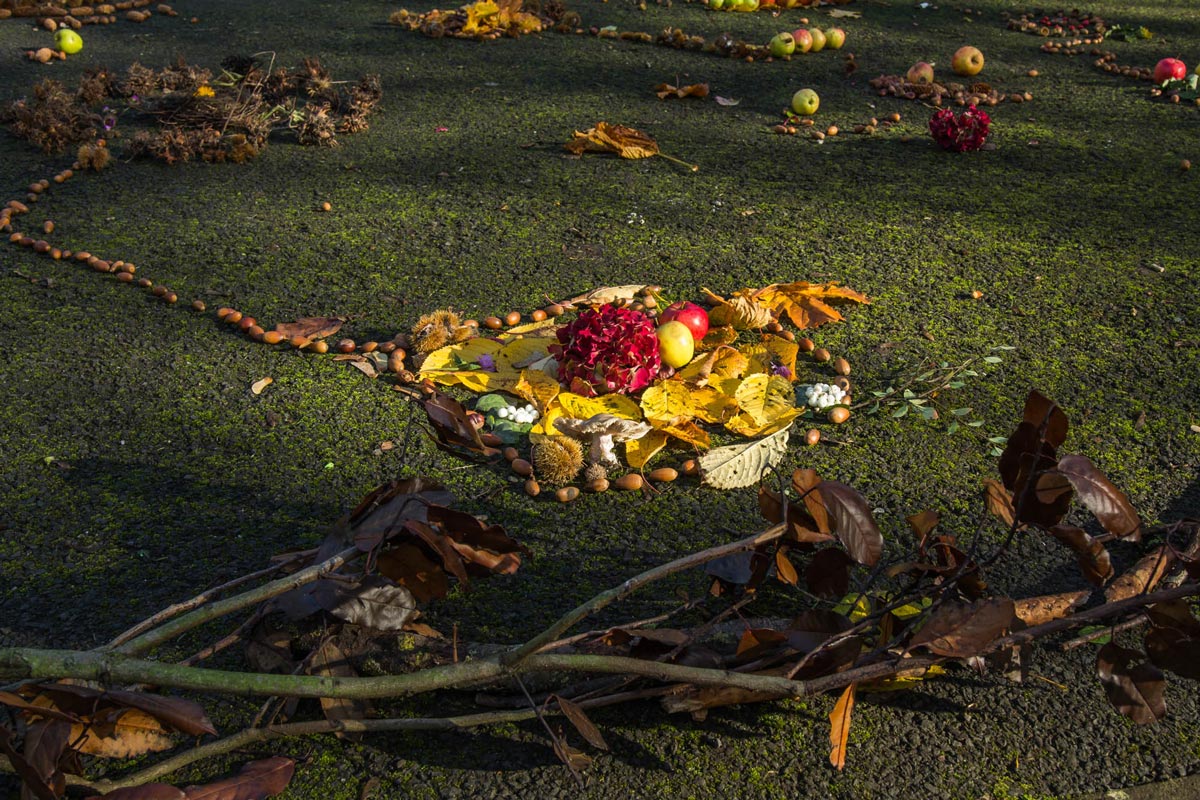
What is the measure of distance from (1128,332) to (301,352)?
2.93m

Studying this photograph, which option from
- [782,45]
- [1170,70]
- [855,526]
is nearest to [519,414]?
[855,526]

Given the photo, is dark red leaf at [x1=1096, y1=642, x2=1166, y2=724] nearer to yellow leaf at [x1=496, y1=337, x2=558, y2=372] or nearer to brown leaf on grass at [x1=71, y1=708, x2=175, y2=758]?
brown leaf on grass at [x1=71, y1=708, x2=175, y2=758]

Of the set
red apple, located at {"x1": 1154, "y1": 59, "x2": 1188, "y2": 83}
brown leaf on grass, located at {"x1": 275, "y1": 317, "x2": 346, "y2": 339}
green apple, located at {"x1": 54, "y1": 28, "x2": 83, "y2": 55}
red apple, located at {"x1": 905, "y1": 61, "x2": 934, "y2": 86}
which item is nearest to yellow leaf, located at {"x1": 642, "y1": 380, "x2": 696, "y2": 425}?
brown leaf on grass, located at {"x1": 275, "y1": 317, "x2": 346, "y2": 339}

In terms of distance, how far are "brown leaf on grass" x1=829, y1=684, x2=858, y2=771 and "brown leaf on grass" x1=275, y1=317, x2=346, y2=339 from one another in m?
2.31

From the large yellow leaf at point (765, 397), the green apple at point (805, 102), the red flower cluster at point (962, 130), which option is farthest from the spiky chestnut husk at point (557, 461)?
the green apple at point (805, 102)

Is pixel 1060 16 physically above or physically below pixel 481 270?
above

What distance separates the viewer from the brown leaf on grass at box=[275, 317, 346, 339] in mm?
3465

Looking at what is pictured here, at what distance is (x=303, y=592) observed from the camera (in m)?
2.01

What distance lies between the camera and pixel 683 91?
615 centimetres

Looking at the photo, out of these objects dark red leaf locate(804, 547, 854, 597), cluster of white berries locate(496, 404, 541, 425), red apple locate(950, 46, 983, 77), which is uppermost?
red apple locate(950, 46, 983, 77)

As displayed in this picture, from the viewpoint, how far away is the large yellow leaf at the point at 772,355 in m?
3.27

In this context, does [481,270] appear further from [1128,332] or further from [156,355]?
[1128,332]

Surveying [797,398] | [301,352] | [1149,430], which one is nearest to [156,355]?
[301,352]

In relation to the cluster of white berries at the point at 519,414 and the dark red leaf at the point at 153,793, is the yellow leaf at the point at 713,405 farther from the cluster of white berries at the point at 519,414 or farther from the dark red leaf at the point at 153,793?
the dark red leaf at the point at 153,793
